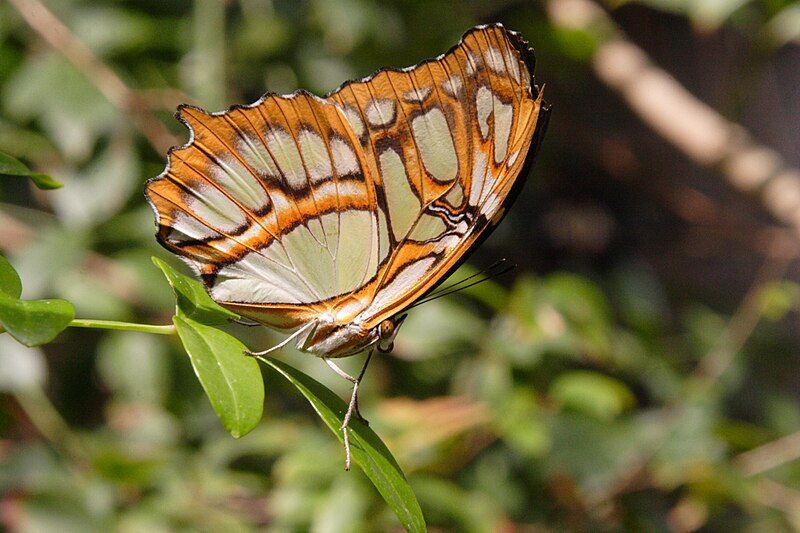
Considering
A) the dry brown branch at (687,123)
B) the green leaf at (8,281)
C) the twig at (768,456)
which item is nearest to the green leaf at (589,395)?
the twig at (768,456)

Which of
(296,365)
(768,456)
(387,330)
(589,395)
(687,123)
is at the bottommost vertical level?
(768,456)

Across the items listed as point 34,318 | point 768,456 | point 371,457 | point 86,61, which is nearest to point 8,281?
point 34,318

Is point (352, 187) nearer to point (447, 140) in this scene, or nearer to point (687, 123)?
point (447, 140)

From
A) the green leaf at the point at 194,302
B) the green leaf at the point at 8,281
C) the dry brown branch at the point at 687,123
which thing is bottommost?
the dry brown branch at the point at 687,123

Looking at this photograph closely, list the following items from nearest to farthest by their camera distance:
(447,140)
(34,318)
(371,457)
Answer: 1. (34,318)
2. (371,457)
3. (447,140)

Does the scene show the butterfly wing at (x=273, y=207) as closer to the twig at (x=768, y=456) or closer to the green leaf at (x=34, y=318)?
the green leaf at (x=34, y=318)

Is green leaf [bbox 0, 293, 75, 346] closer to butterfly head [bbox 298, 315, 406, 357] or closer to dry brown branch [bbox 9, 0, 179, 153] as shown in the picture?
butterfly head [bbox 298, 315, 406, 357]

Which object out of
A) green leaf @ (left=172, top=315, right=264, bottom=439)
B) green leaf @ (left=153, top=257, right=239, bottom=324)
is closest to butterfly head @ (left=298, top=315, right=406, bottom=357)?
green leaf @ (left=153, top=257, right=239, bottom=324)
